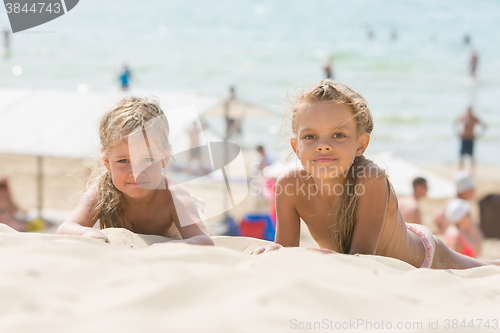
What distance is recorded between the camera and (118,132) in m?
2.57

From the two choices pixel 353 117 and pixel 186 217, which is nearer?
pixel 353 117

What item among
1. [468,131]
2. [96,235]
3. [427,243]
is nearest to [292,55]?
[468,131]

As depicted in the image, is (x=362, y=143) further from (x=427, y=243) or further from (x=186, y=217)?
(x=186, y=217)

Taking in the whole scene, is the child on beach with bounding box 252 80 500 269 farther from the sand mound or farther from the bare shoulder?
Answer: the bare shoulder

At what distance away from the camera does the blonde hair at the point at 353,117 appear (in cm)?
254

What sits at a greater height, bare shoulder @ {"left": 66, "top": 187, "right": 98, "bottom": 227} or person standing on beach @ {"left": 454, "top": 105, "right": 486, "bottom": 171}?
bare shoulder @ {"left": 66, "top": 187, "right": 98, "bottom": 227}

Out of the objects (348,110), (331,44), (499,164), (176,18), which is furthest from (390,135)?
(176,18)

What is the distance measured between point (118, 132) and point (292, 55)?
29.3m

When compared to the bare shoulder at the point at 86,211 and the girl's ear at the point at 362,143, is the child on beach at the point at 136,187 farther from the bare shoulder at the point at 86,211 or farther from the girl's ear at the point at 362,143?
the girl's ear at the point at 362,143

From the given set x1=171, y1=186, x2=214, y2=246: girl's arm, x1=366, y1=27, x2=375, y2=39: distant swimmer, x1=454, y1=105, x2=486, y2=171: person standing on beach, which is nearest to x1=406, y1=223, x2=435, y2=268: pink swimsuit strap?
x1=171, y1=186, x2=214, y2=246: girl's arm

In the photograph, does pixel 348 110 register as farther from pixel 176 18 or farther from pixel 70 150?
pixel 176 18

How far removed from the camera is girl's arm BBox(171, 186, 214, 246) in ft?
8.41

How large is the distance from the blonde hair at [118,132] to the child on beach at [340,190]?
77cm

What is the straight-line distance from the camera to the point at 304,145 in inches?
101
